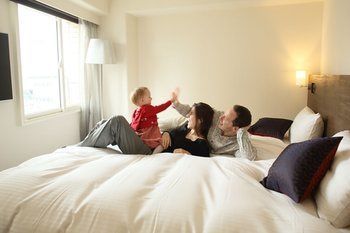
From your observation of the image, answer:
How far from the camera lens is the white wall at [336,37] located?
2.13 meters

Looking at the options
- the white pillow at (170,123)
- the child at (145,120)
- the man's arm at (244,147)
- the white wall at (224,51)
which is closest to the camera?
the man's arm at (244,147)

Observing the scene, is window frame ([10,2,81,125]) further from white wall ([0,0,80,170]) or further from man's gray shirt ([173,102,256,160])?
man's gray shirt ([173,102,256,160])

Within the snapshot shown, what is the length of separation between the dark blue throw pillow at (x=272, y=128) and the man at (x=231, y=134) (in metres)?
0.76

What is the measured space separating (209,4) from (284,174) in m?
2.83

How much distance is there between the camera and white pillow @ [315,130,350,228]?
1025 mm

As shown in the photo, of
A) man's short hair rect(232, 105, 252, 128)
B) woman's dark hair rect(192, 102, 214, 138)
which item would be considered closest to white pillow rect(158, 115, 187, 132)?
woman's dark hair rect(192, 102, 214, 138)

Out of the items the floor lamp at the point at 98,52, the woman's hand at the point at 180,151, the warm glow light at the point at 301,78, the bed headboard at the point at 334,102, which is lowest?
the woman's hand at the point at 180,151

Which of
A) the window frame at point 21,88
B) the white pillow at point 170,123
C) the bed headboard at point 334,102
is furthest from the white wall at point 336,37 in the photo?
the window frame at point 21,88

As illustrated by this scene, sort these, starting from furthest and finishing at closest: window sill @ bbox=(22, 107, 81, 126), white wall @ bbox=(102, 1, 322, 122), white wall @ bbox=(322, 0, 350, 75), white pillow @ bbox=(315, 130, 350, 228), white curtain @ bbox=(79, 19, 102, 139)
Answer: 1. white curtain @ bbox=(79, 19, 102, 139)
2. white wall @ bbox=(102, 1, 322, 122)
3. window sill @ bbox=(22, 107, 81, 126)
4. white wall @ bbox=(322, 0, 350, 75)
5. white pillow @ bbox=(315, 130, 350, 228)

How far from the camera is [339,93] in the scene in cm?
187

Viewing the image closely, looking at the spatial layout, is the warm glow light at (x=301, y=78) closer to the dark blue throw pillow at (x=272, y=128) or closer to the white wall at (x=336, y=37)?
the white wall at (x=336, y=37)

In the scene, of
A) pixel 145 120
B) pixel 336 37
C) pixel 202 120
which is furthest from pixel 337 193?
pixel 336 37

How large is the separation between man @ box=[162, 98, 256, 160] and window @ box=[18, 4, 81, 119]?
68.2 inches

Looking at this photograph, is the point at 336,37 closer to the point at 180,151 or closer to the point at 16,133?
the point at 180,151
